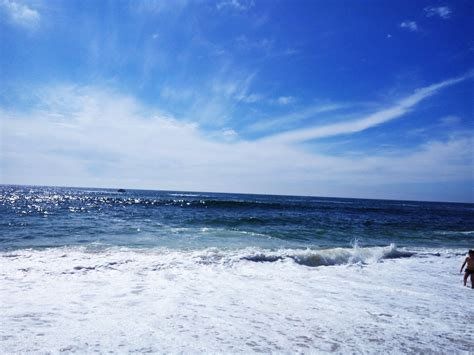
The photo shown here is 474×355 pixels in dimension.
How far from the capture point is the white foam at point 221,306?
16.4ft

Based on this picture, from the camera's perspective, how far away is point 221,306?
662 centimetres

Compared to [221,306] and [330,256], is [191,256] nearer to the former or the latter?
[221,306]

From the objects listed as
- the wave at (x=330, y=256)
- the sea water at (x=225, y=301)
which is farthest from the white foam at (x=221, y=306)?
the wave at (x=330, y=256)

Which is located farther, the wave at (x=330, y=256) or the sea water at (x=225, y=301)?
the wave at (x=330, y=256)

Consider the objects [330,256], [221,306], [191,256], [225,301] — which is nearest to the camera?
[221,306]

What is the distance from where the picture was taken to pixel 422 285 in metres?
8.92

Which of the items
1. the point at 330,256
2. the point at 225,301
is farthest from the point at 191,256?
the point at 330,256

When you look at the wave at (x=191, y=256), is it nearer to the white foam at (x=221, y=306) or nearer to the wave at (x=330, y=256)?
the wave at (x=330, y=256)

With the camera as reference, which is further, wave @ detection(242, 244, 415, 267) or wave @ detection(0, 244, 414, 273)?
wave @ detection(242, 244, 415, 267)

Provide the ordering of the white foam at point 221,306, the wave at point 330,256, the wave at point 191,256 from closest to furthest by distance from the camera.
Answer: the white foam at point 221,306 < the wave at point 191,256 < the wave at point 330,256

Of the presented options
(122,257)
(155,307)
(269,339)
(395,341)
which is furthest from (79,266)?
(395,341)

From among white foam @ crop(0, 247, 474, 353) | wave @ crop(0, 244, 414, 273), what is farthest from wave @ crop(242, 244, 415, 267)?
white foam @ crop(0, 247, 474, 353)

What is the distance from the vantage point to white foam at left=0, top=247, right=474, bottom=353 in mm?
4984

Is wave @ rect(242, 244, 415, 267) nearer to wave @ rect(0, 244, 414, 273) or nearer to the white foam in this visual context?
wave @ rect(0, 244, 414, 273)
